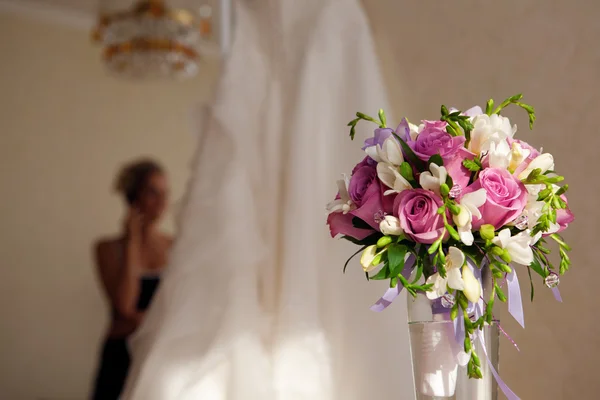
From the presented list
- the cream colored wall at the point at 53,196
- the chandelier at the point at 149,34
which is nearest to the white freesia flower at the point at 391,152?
the chandelier at the point at 149,34

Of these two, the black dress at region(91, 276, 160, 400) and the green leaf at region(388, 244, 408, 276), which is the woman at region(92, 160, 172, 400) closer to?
the black dress at region(91, 276, 160, 400)

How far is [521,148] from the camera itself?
2.30 ft

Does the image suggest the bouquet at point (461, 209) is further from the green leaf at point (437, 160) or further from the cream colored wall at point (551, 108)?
the cream colored wall at point (551, 108)

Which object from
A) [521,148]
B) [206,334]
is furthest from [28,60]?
[521,148]

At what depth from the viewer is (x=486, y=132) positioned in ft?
2.27

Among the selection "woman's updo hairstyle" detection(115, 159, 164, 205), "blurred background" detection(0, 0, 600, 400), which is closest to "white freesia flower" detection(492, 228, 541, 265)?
"blurred background" detection(0, 0, 600, 400)

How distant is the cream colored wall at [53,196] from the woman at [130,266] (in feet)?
2.67

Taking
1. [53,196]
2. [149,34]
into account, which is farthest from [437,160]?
[53,196]

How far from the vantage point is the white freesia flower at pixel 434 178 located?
2.17ft

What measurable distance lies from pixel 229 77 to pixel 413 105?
370 mm

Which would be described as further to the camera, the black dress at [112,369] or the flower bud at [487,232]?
the black dress at [112,369]

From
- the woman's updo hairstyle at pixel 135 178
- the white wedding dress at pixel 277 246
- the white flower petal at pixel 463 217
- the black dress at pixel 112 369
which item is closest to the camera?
the white flower petal at pixel 463 217

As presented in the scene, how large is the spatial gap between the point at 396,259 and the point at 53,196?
3.50 m

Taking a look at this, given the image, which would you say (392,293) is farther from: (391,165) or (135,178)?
(135,178)
